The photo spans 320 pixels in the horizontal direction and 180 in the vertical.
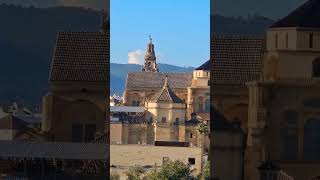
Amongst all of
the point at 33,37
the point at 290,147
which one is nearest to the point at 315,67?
the point at 290,147

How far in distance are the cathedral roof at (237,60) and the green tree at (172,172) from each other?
12.2m

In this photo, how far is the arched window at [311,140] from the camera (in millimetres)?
11500

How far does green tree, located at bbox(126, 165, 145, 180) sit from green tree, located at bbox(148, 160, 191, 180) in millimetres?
468

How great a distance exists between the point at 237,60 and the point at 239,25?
559 millimetres

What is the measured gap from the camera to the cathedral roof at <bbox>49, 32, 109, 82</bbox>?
1186 cm

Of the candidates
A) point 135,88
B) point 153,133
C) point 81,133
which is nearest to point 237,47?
point 81,133

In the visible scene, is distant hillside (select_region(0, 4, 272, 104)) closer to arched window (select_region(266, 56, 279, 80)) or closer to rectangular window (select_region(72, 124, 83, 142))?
rectangular window (select_region(72, 124, 83, 142))

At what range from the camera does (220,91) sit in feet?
37.9

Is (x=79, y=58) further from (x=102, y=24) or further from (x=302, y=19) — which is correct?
(x=302, y=19)

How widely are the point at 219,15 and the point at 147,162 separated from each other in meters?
19.4

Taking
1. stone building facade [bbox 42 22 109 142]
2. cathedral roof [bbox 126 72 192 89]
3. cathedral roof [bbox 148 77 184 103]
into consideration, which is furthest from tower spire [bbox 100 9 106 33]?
cathedral roof [bbox 126 72 192 89]

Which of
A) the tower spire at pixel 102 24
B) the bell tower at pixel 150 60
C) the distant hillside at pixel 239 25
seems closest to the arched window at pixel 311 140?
the distant hillside at pixel 239 25

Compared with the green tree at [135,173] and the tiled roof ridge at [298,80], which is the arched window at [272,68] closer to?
the tiled roof ridge at [298,80]

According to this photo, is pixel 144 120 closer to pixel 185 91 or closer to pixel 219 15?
pixel 185 91
